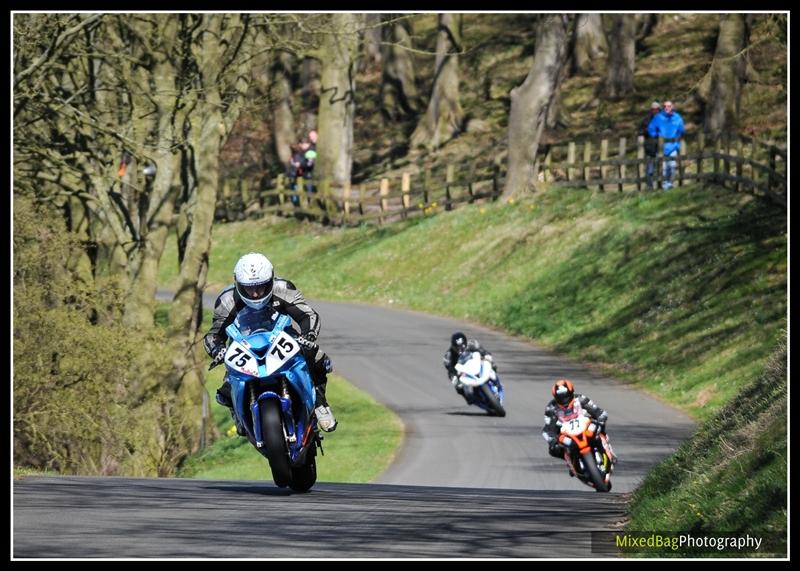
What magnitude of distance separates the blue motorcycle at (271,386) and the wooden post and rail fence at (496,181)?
Answer: 2293 centimetres

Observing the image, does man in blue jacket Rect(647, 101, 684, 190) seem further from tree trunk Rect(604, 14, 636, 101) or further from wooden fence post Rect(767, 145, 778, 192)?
tree trunk Rect(604, 14, 636, 101)

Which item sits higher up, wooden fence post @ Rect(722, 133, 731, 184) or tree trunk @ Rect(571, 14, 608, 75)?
tree trunk @ Rect(571, 14, 608, 75)

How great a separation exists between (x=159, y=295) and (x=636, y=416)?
21330 millimetres

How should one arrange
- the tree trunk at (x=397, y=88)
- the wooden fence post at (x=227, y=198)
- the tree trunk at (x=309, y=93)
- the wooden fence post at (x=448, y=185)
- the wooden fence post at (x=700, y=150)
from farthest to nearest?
→ the tree trunk at (x=309, y=93) < the tree trunk at (x=397, y=88) < the wooden fence post at (x=227, y=198) < the wooden fence post at (x=448, y=185) < the wooden fence post at (x=700, y=150)

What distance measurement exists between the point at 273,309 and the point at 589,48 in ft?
173

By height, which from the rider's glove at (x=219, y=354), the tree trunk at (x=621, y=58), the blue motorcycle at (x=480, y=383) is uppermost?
the tree trunk at (x=621, y=58)

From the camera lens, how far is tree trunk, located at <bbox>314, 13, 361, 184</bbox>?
166ft

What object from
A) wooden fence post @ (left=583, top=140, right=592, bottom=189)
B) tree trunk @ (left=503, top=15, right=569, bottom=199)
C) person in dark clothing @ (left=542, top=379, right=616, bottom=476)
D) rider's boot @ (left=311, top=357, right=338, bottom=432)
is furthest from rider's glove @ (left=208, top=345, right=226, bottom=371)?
wooden fence post @ (left=583, top=140, right=592, bottom=189)

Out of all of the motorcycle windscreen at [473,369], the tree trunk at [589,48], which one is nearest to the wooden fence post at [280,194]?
the tree trunk at [589,48]

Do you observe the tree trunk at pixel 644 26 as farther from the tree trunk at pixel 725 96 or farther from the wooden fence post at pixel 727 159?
the wooden fence post at pixel 727 159

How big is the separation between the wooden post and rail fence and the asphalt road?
13.1 m

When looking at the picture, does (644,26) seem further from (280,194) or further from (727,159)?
(727,159)

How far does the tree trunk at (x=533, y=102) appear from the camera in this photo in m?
43.1

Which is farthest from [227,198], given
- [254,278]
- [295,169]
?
[254,278]
